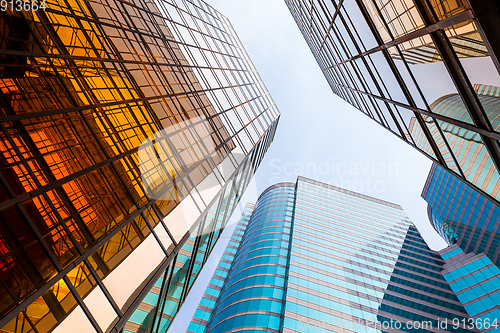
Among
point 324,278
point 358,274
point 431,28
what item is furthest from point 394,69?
point 358,274

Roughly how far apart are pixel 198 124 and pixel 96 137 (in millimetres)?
9024

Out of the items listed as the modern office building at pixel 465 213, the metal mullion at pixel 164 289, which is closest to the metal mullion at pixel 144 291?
the metal mullion at pixel 164 289

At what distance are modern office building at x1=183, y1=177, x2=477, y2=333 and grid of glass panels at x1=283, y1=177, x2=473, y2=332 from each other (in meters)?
0.20

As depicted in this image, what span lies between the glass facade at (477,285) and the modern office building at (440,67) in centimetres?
6504

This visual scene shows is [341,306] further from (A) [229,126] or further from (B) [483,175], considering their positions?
(B) [483,175]

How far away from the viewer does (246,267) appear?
5075cm

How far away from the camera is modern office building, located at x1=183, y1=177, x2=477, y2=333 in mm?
40781

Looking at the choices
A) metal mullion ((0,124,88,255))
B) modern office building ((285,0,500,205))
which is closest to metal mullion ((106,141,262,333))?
metal mullion ((0,124,88,255))

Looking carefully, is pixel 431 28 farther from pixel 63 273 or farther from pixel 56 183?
pixel 63 273

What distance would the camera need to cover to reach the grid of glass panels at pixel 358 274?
4287 cm

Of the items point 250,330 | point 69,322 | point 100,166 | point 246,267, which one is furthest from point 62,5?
point 246,267

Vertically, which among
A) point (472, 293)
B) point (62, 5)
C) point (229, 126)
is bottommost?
point (472, 293)

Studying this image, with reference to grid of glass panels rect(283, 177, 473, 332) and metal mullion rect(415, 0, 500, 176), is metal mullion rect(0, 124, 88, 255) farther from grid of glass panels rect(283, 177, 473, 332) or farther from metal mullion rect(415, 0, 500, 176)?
grid of glass panels rect(283, 177, 473, 332)

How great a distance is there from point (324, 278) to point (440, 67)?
5000 cm
